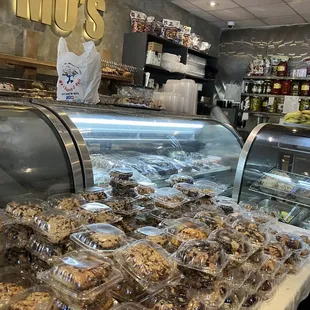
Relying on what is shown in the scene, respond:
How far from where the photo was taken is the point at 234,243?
1.19 metres

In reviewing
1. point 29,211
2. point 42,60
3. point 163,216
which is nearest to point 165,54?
point 42,60

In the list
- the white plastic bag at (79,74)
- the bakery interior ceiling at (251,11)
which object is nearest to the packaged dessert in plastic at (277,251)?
the white plastic bag at (79,74)

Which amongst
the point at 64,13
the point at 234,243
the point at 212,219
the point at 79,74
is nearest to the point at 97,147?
the point at 79,74

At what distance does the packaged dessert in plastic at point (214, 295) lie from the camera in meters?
0.96

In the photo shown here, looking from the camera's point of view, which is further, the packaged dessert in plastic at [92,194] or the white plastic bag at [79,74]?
the white plastic bag at [79,74]

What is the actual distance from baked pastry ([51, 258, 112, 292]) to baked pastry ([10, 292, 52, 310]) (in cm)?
5

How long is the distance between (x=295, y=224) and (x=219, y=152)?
88 centimetres

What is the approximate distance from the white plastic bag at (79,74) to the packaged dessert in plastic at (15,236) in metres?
1.27

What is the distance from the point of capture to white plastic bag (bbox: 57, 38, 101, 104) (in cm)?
217

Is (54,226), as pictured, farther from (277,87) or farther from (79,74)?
(277,87)

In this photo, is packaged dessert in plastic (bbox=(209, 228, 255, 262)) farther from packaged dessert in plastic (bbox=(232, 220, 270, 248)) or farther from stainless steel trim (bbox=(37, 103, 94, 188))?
stainless steel trim (bbox=(37, 103, 94, 188))

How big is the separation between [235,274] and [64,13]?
372cm

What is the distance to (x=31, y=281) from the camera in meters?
0.98

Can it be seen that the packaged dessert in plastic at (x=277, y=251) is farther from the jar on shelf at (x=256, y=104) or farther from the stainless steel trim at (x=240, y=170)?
the jar on shelf at (x=256, y=104)
